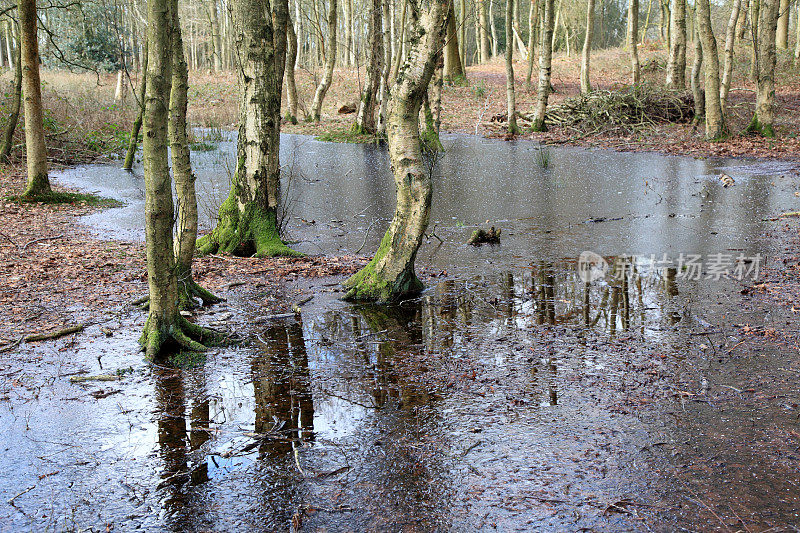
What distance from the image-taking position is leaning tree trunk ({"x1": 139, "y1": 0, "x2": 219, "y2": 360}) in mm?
4957

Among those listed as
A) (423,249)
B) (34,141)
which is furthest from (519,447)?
(34,141)

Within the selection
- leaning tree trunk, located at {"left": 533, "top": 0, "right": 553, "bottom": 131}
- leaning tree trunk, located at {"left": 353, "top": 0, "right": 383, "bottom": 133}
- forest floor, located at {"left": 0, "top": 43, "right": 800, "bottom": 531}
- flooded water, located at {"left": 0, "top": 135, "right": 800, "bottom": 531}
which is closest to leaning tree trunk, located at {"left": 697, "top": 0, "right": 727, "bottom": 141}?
leaning tree trunk, located at {"left": 533, "top": 0, "right": 553, "bottom": 131}

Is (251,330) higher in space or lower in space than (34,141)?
lower

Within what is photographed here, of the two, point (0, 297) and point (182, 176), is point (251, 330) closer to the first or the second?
point (182, 176)

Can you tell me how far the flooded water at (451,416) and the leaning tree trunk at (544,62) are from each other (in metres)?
15.7

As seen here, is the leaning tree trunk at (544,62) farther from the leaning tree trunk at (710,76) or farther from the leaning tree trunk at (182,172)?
the leaning tree trunk at (182,172)

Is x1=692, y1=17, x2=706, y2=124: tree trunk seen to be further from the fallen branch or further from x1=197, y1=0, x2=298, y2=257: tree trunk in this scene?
the fallen branch

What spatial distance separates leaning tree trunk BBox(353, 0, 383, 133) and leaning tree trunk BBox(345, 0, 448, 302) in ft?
58.3

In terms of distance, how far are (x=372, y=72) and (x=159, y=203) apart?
20.3m

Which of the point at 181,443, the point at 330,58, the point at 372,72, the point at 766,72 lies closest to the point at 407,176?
the point at 181,443

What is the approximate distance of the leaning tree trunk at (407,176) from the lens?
6.57 metres

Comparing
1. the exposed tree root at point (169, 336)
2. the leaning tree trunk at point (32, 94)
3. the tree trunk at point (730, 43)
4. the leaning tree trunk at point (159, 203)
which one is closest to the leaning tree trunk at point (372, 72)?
the tree trunk at point (730, 43)

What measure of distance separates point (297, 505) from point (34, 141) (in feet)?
38.5

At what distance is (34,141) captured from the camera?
12.5m
